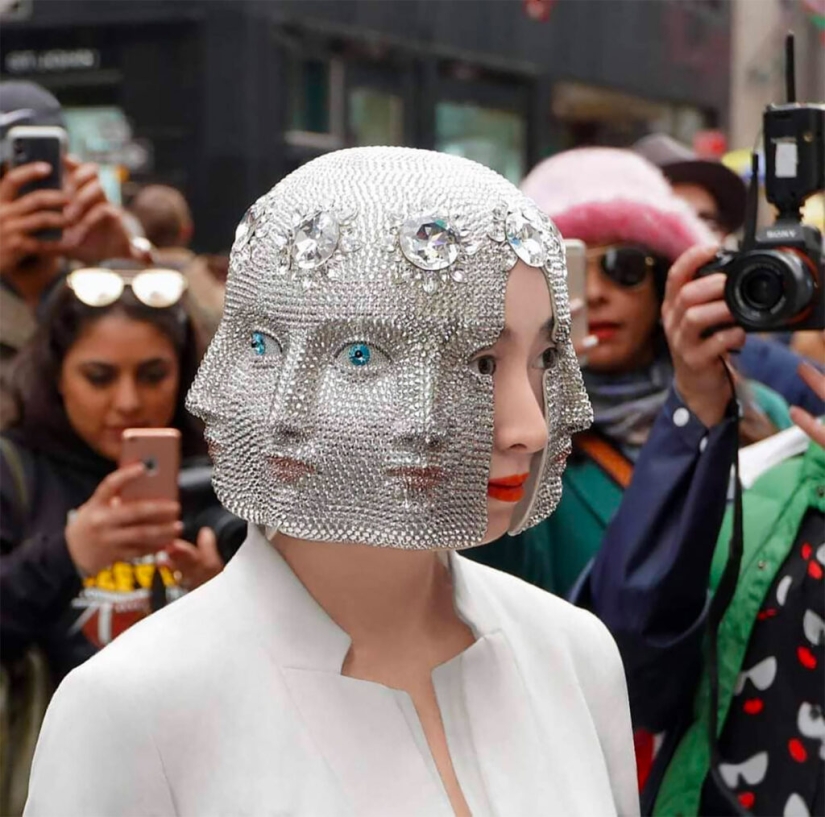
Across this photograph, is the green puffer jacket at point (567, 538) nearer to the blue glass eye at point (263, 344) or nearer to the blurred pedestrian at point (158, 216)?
the blue glass eye at point (263, 344)

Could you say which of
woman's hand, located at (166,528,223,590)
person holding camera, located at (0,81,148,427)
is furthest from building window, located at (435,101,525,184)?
woman's hand, located at (166,528,223,590)

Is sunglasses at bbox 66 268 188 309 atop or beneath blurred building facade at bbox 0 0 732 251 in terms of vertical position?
beneath

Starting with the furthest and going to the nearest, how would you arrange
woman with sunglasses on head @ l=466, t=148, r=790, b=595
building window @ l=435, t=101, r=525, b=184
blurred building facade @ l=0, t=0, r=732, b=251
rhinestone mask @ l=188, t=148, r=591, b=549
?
building window @ l=435, t=101, r=525, b=184
blurred building facade @ l=0, t=0, r=732, b=251
woman with sunglasses on head @ l=466, t=148, r=790, b=595
rhinestone mask @ l=188, t=148, r=591, b=549

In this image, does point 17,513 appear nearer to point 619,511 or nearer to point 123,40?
point 619,511

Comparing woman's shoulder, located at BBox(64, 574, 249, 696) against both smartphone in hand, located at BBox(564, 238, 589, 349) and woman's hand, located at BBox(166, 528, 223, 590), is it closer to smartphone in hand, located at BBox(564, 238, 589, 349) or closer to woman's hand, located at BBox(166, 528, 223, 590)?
woman's hand, located at BBox(166, 528, 223, 590)

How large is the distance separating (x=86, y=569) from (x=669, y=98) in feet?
41.1

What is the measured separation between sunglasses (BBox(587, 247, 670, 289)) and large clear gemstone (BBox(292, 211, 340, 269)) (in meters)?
1.41

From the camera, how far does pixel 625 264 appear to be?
265cm

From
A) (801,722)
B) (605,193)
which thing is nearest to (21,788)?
(801,722)

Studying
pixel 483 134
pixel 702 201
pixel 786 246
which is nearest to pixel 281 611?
pixel 786 246

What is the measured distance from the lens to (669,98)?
46.3ft

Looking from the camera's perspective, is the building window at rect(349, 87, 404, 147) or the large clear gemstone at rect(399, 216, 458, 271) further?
the building window at rect(349, 87, 404, 147)

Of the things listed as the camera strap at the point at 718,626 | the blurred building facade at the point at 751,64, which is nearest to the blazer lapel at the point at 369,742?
the camera strap at the point at 718,626

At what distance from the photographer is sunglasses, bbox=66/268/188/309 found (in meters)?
2.74
